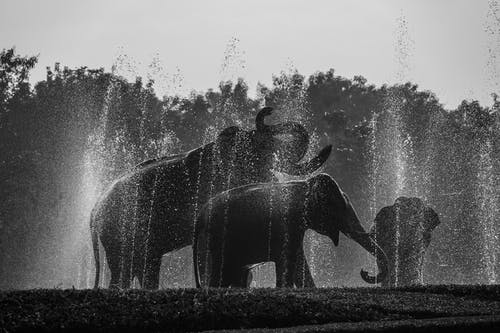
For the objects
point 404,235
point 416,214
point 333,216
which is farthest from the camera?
point 416,214

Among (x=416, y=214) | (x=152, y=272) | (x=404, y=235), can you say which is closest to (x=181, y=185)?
(x=152, y=272)

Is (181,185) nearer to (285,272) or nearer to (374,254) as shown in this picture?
(285,272)

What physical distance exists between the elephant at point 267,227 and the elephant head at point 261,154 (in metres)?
1.28

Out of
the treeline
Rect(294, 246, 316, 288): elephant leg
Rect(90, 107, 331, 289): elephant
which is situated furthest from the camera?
the treeline

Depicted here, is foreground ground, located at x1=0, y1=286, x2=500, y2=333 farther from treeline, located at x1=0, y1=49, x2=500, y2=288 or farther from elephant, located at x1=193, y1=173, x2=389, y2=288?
treeline, located at x1=0, y1=49, x2=500, y2=288

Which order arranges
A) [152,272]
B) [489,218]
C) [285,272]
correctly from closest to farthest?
[285,272] → [152,272] → [489,218]

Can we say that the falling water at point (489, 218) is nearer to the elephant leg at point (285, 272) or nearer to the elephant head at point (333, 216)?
the elephant head at point (333, 216)

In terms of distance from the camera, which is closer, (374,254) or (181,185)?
(374,254)

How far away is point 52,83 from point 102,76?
8.89 feet

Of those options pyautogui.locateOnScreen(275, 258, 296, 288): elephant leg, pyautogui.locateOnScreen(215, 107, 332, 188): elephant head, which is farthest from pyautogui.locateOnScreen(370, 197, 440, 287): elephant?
pyautogui.locateOnScreen(275, 258, 296, 288): elephant leg

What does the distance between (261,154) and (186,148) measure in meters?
28.9

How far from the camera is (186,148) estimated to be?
143 feet

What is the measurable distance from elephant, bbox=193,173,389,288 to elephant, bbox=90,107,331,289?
3.74ft

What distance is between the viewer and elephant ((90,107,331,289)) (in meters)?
14.8
